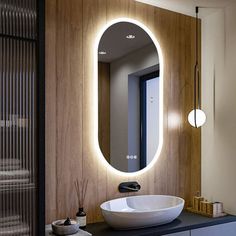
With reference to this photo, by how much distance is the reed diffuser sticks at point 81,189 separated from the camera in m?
2.56

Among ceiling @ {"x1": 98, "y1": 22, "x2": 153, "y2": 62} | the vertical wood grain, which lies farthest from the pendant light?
the vertical wood grain

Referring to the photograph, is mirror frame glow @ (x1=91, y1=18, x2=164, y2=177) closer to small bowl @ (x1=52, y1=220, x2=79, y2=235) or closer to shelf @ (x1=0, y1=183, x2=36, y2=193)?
small bowl @ (x1=52, y1=220, x2=79, y2=235)

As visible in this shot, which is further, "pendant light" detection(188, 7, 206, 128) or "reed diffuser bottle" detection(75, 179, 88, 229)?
"pendant light" detection(188, 7, 206, 128)

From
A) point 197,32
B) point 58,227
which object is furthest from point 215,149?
point 58,227

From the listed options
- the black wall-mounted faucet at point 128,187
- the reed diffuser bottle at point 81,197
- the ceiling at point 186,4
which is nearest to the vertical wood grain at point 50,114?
the reed diffuser bottle at point 81,197

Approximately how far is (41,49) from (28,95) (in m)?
0.28

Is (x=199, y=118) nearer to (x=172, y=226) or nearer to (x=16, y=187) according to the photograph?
(x=172, y=226)

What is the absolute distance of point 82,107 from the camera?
2.62 metres

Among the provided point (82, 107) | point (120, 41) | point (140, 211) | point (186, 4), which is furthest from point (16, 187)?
point (186, 4)

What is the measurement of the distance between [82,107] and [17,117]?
2.48ft

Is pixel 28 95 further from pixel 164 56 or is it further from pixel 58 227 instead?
pixel 164 56

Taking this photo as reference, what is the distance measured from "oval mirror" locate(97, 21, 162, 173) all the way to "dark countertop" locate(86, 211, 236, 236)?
20.4 inches

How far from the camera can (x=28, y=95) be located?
1.97 m

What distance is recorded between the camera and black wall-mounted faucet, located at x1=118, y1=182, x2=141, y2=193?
109 inches
